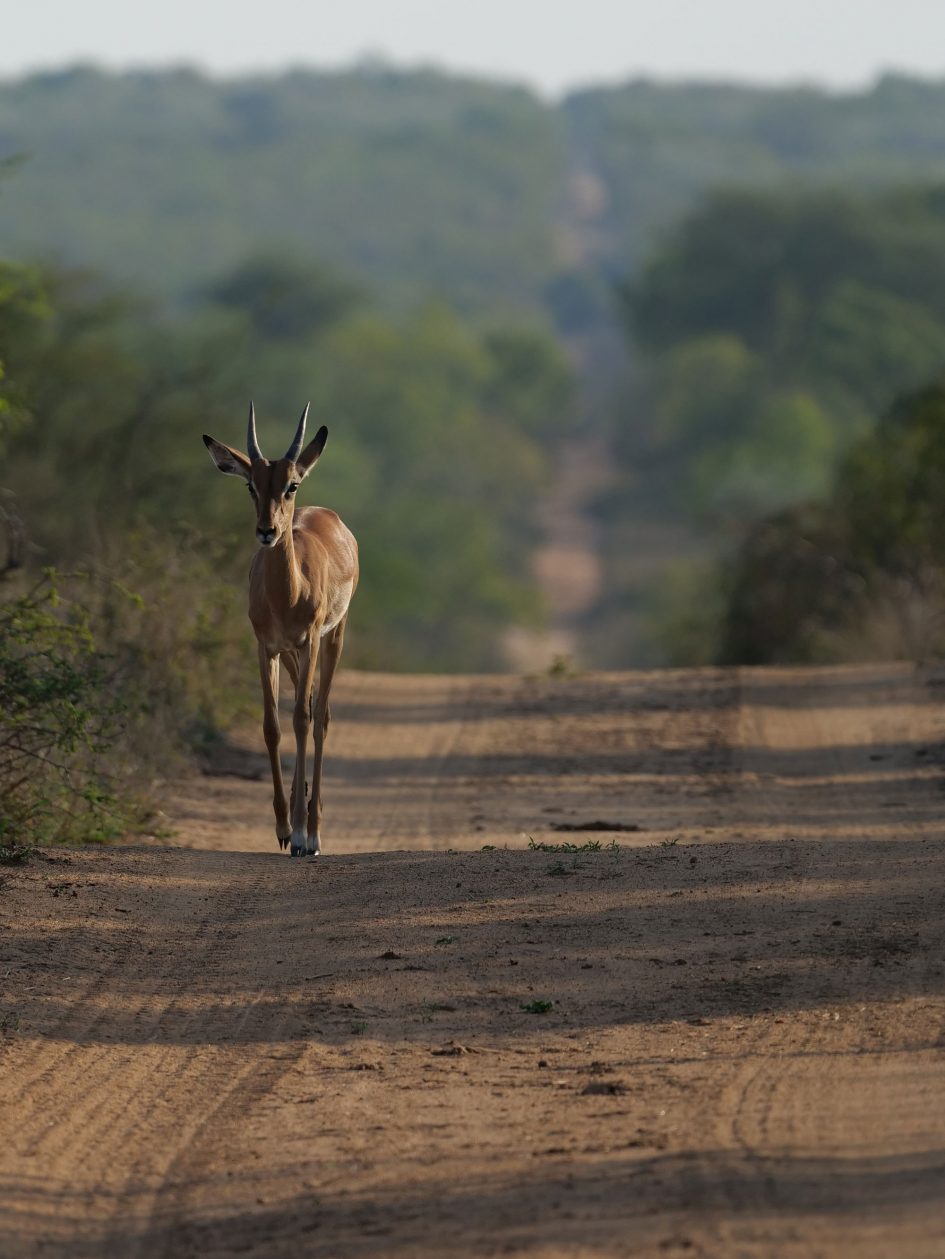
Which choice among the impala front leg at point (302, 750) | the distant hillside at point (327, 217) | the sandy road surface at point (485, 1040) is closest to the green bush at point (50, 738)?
the sandy road surface at point (485, 1040)

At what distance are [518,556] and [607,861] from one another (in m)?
66.9

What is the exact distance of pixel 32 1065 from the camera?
25.5ft

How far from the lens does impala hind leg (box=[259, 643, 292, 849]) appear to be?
1176 cm

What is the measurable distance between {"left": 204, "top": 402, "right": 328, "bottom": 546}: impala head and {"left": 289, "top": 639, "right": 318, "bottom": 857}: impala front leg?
888 millimetres

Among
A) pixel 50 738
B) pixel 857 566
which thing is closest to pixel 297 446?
pixel 50 738

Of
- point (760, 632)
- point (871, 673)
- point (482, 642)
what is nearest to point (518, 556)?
point (482, 642)

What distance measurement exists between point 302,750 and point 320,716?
889mm

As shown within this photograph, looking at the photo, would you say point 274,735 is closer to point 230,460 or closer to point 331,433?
point 230,460

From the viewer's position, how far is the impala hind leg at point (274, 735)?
38.6 ft

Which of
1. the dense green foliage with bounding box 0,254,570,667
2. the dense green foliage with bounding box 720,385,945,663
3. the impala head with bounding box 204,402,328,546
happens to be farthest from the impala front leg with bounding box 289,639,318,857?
the dense green foliage with bounding box 720,385,945,663

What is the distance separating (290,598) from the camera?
11867mm

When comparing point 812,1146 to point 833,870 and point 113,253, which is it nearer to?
point 833,870

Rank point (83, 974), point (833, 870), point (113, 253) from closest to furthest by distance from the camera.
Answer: point (83, 974) < point (833, 870) < point (113, 253)

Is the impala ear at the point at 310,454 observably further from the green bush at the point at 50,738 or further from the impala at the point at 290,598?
the green bush at the point at 50,738
